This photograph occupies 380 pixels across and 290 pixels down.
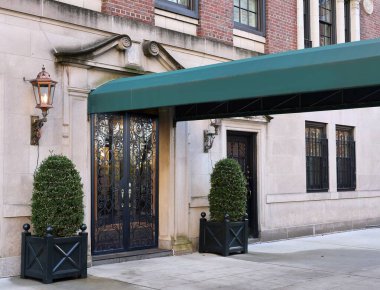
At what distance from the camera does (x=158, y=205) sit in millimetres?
10953

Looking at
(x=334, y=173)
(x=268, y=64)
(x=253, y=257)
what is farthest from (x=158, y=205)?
(x=334, y=173)

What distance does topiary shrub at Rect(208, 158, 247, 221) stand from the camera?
10938 mm

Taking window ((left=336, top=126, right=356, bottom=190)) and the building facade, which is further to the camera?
window ((left=336, top=126, right=356, bottom=190))

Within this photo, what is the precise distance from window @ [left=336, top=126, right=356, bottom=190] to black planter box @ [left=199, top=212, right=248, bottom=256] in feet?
18.0

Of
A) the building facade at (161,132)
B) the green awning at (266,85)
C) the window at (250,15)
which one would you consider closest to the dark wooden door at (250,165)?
the building facade at (161,132)

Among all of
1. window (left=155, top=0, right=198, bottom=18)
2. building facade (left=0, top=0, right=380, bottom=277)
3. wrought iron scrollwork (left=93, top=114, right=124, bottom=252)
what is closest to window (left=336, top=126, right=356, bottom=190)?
building facade (left=0, top=0, right=380, bottom=277)

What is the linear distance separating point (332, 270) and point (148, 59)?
488 centimetres

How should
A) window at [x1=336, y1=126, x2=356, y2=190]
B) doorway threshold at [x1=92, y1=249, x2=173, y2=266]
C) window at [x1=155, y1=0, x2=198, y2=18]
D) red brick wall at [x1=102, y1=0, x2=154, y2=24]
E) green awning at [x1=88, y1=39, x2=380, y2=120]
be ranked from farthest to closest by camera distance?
window at [x1=336, y1=126, x2=356, y2=190]
window at [x1=155, y1=0, x2=198, y2=18]
red brick wall at [x1=102, y1=0, x2=154, y2=24]
doorway threshold at [x1=92, y1=249, x2=173, y2=266]
green awning at [x1=88, y1=39, x2=380, y2=120]

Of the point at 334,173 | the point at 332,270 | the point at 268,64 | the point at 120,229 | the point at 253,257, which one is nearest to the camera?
the point at 268,64

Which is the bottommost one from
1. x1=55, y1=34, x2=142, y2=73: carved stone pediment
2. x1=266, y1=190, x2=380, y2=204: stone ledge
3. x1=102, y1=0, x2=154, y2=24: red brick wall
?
x1=266, y1=190, x2=380, y2=204: stone ledge

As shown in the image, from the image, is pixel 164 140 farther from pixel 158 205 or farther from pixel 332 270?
pixel 332 270

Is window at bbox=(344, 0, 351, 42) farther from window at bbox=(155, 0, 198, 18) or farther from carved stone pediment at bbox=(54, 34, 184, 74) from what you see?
carved stone pediment at bbox=(54, 34, 184, 74)

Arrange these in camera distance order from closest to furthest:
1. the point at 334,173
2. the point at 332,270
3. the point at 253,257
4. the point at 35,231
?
the point at 35,231 → the point at 332,270 → the point at 253,257 → the point at 334,173

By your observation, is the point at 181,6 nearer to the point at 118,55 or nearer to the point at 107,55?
the point at 118,55
